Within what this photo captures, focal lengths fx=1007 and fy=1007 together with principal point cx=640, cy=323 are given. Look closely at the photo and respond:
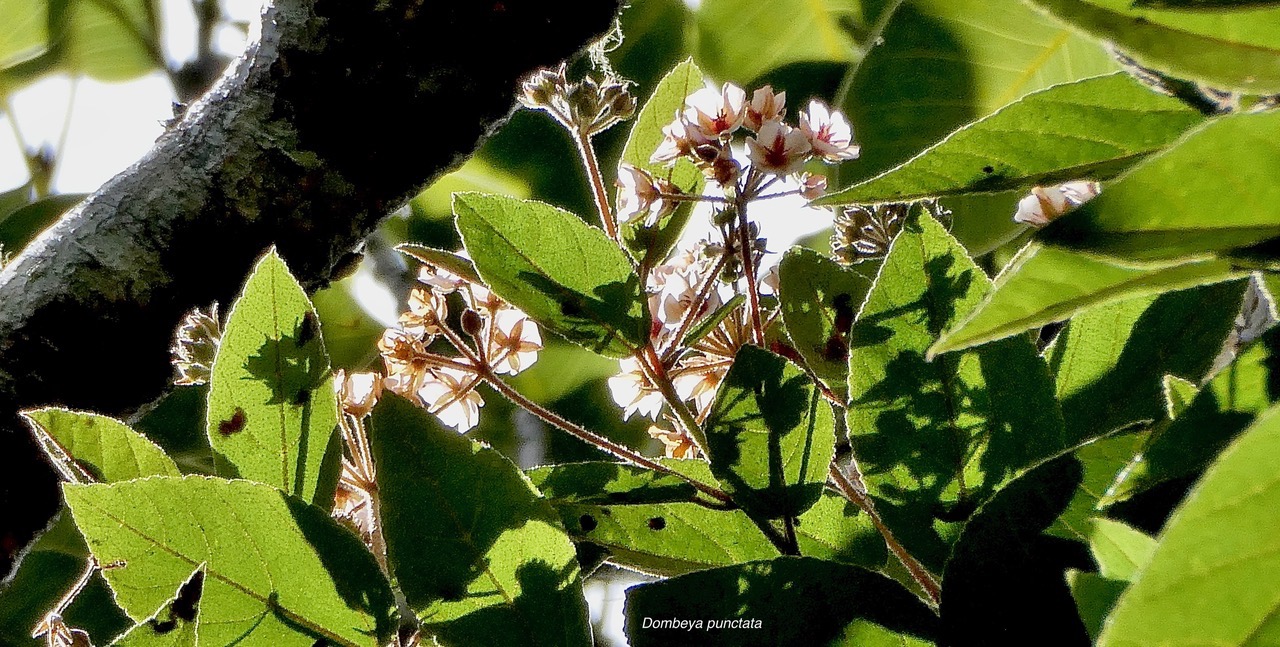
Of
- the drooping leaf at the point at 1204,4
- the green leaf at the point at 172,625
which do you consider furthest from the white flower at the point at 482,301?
the drooping leaf at the point at 1204,4

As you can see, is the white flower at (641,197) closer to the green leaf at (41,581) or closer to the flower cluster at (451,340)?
the flower cluster at (451,340)

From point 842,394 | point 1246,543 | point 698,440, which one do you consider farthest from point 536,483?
point 1246,543

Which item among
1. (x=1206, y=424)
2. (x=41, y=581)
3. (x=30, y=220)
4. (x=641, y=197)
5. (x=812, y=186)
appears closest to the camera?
(x=1206, y=424)

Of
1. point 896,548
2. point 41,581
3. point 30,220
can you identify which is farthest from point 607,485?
point 30,220

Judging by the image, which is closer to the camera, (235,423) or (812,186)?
(235,423)

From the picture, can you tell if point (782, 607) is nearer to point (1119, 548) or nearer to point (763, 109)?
point (1119, 548)

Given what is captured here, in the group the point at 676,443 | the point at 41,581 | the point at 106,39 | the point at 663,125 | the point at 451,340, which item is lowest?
the point at 41,581
